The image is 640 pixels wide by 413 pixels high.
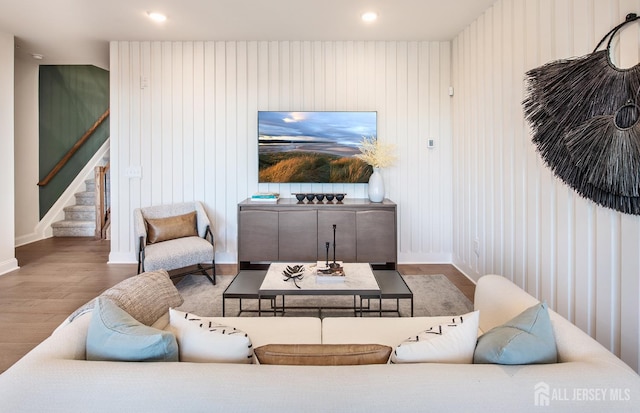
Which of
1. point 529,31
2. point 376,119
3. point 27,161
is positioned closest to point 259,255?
point 376,119

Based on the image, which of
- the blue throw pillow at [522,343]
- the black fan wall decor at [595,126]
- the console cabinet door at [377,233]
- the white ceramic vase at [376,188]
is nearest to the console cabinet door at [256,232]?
the console cabinet door at [377,233]

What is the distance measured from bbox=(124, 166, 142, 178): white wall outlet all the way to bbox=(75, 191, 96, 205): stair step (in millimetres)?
2756

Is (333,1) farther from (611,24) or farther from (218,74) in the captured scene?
(611,24)

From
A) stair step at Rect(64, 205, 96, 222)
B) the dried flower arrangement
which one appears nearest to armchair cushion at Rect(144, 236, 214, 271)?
the dried flower arrangement

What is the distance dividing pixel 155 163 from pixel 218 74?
4.39ft

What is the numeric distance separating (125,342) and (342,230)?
10.2 feet

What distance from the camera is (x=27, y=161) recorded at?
5.70m

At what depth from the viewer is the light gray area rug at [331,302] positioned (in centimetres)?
297

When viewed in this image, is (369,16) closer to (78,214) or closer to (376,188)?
(376,188)

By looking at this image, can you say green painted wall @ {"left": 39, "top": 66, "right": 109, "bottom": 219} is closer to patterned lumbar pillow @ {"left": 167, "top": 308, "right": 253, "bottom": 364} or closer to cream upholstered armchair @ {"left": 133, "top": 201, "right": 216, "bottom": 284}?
cream upholstered armchair @ {"left": 133, "top": 201, "right": 216, "bottom": 284}

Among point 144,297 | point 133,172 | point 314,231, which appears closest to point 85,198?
point 133,172

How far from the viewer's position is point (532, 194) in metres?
2.73

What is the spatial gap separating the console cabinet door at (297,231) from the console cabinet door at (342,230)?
3.1 inches

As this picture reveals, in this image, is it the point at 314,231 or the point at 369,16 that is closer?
the point at 369,16
